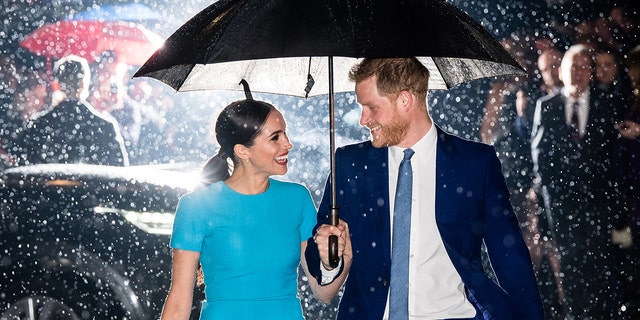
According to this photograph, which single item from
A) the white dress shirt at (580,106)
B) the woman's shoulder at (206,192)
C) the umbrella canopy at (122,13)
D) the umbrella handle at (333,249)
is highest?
the umbrella canopy at (122,13)

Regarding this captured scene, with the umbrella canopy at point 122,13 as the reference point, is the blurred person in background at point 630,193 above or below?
below

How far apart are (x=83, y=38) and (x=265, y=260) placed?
844cm

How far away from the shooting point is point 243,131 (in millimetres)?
3627

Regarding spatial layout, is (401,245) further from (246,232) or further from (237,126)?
(237,126)

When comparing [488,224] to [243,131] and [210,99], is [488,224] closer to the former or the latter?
[243,131]

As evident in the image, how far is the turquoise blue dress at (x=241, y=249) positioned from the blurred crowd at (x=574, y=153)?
4.77m

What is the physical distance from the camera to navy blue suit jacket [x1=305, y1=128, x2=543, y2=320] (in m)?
3.10

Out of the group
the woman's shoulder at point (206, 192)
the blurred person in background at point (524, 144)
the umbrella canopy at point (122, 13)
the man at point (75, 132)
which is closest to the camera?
the woman's shoulder at point (206, 192)

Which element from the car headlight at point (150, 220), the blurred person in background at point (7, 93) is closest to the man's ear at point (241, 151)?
the car headlight at point (150, 220)

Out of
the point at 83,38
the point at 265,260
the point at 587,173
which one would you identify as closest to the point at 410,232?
the point at 265,260

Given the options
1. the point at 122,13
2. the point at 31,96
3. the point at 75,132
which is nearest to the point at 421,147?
the point at 75,132

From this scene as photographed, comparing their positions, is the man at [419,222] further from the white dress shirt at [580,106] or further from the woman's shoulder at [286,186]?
the white dress shirt at [580,106]

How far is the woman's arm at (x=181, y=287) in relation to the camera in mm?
3396

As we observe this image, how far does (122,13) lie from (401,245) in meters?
8.56
